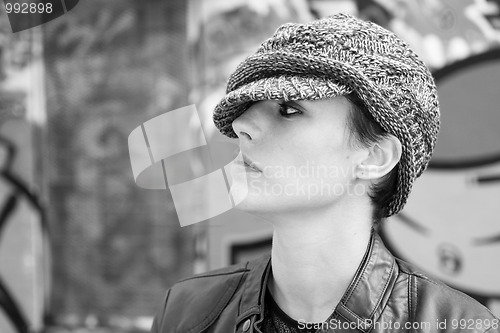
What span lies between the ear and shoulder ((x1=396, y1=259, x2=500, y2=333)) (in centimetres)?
29

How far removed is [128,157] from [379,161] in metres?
2.86

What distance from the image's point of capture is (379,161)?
5.31ft

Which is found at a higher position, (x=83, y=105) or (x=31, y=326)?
(x=83, y=105)

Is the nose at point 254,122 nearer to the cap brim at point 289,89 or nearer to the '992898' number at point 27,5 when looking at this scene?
the cap brim at point 289,89

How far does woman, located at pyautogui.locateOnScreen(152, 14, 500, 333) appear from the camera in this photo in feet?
Answer: 4.86

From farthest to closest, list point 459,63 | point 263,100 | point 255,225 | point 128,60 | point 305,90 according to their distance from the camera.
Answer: point 128,60, point 255,225, point 459,63, point 263,100, point 305,90

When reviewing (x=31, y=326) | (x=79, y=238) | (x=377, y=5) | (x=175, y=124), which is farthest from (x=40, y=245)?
(x=377, y=5)

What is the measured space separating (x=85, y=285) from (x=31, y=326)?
0.50 meters

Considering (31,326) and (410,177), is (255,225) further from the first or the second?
(410,177)

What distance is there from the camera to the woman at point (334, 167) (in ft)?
4.86

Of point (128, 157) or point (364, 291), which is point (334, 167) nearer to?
point (364, 291)

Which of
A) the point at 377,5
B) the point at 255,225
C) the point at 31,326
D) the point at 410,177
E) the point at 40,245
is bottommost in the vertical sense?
the point at 31,326

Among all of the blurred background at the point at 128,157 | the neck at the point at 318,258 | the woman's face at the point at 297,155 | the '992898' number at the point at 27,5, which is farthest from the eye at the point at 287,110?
the blurred background at the point at 128,157

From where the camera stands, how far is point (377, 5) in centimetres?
367
